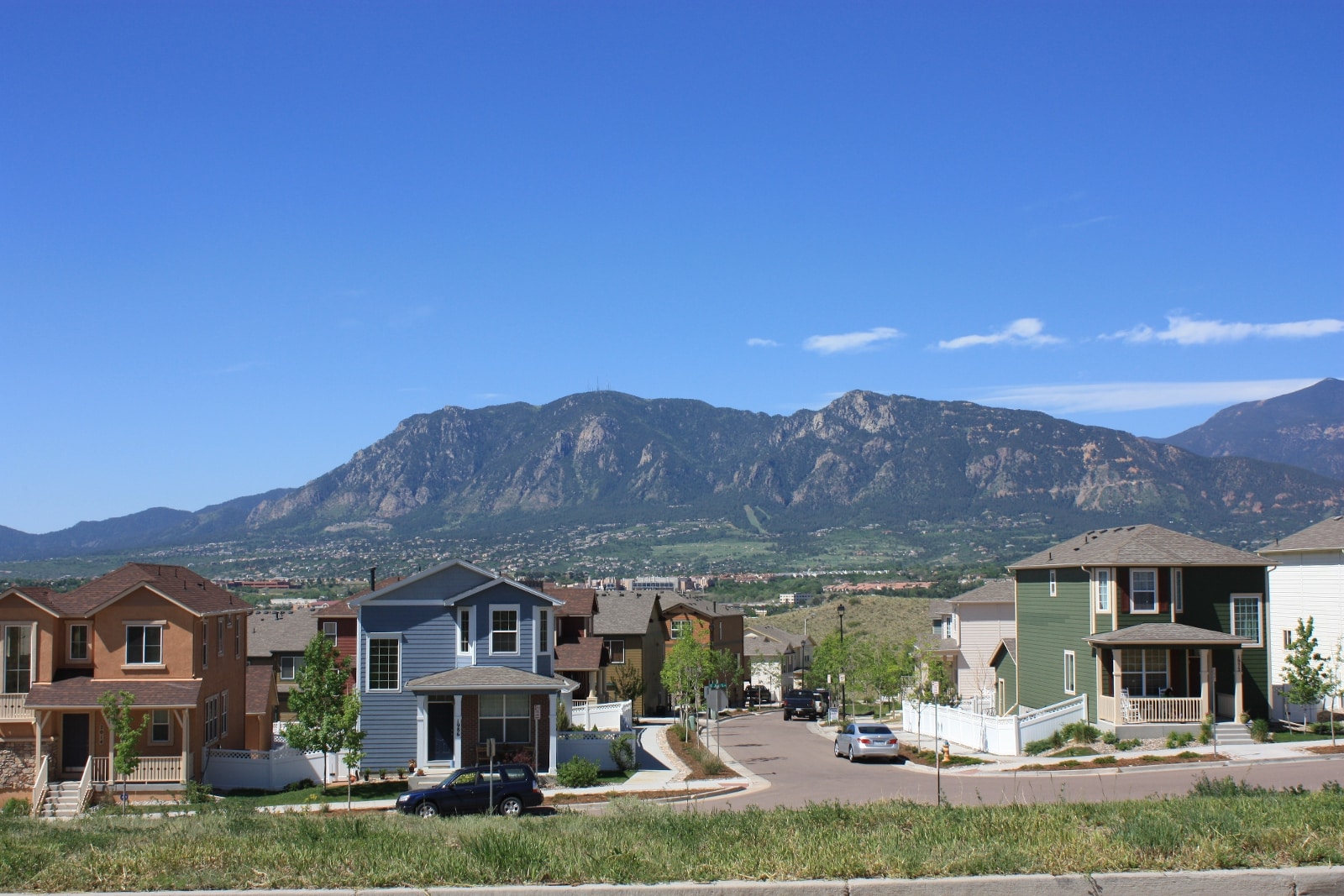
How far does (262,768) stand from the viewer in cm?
3684

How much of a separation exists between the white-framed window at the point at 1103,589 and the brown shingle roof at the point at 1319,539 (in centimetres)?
1123

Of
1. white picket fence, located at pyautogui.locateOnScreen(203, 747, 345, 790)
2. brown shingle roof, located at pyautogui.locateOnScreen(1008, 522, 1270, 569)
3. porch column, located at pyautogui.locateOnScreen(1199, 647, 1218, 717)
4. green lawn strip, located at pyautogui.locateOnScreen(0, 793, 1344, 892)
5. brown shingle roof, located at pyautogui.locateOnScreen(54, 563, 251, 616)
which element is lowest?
white picket fence, located at pyautogui.locateOnScreen(203, 747, 345, 790)

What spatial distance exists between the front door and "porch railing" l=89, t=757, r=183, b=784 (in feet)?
25.5

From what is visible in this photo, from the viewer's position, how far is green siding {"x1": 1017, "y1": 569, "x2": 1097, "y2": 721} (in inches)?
1678

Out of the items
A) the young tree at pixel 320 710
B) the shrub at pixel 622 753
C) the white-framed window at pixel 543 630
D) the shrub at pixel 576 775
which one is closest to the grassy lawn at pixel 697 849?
the young tree at pixel 320 710

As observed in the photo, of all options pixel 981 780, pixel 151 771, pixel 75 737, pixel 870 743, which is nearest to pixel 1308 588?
pixel 870 743

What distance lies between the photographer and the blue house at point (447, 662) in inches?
1474

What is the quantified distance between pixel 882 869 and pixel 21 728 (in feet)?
114

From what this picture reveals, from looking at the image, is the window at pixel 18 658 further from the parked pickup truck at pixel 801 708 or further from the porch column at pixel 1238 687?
the porch column at pixel 1238 687

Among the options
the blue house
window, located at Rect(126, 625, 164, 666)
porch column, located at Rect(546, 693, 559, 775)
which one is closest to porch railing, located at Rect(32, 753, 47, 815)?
window, located at Rect(126, 625, 164, 666)

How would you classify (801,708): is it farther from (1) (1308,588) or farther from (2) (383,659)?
(2) (383,659)

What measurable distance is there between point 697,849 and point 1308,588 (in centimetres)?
4799

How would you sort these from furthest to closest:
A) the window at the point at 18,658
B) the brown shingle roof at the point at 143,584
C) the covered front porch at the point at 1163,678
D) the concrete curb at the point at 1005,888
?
the covered front porch at the point at 1163,678 < the brown shingle roof at the point at 143,584 < the window at the point at 18,658 < the concrete curb at the point at 1005,888

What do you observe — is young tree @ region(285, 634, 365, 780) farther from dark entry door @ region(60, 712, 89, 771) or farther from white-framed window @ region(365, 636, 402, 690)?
dark entry door @ region(60, 712, 89, 771)
